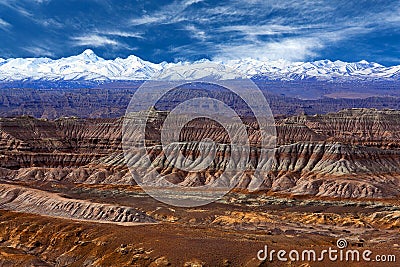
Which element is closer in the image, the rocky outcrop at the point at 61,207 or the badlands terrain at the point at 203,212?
the badlands terrain at the point at 203,212

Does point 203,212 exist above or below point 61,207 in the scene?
below

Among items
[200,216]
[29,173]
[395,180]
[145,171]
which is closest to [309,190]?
[395,180]

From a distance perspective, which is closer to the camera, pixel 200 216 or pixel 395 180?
pixel 200 216

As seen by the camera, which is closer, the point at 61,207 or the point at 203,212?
the point at 61,207

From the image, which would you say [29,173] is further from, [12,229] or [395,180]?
[395,180]

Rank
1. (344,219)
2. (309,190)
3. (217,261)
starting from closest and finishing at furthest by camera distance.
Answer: (217,261), (344,219), (309,190)

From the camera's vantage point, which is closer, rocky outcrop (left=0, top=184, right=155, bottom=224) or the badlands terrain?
the badlands terrain

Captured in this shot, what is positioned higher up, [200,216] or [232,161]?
[232,161]

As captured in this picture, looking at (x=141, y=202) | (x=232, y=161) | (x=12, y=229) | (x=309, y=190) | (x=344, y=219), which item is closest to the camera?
(x=12, y=229)
